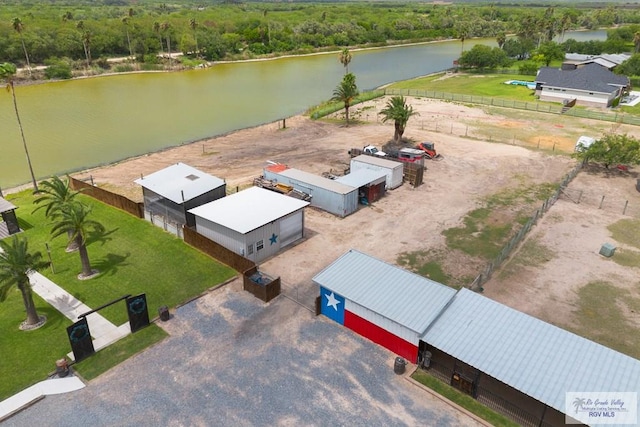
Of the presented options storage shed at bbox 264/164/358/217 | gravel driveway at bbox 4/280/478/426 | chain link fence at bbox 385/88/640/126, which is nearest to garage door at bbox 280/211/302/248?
storage shed at bbox 264/164/358/217

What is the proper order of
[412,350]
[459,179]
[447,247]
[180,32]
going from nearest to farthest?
[412,350] < [447,247] < [459,179] < [180,32]

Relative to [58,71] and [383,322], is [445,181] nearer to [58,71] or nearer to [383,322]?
[383,322]

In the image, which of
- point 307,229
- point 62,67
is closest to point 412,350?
point 307,229

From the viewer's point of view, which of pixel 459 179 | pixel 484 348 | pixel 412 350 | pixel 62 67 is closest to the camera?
pixel 484 348

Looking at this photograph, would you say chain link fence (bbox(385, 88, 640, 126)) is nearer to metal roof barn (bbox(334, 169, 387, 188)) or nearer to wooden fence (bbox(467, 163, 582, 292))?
wooden fence (bbox(467, 163, 582, 292))

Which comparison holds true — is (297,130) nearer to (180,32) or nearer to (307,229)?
(307,229)

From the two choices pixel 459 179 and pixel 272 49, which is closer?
pixel 459 179
